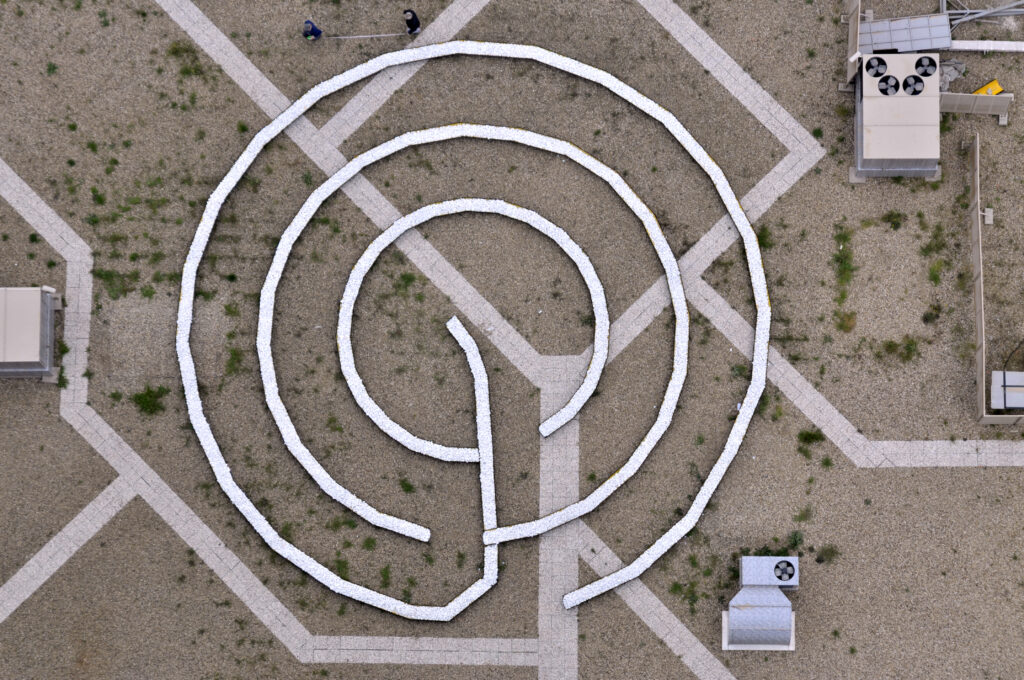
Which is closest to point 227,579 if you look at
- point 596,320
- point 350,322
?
point 350,322

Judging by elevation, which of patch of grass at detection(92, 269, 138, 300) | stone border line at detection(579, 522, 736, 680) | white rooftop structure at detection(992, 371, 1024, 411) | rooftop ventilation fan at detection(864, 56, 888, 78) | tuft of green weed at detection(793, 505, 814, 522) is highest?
rooftop ventilation fan at detection(864, 56, 888, 78)

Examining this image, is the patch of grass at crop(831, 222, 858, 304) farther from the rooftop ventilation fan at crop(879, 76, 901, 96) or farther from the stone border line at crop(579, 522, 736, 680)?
the stone border line at crop(579, 522, 736, 680)

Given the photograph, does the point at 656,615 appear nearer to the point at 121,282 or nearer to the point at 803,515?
the point at 803,515

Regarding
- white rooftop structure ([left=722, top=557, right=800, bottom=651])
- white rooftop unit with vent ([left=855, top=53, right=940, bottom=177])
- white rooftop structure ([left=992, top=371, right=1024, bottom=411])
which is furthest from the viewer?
white rooftop unit with vent ([left=855, top=53, right=940, bottom=177])

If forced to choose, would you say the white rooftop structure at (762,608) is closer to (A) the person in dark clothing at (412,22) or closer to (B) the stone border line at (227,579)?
(B) the stone border line at (227,579)

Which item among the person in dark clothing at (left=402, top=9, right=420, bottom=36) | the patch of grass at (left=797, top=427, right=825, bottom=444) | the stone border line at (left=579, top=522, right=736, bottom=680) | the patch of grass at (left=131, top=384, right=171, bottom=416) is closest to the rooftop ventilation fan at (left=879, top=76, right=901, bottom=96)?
the patch of grass at (left=797, top=427, right=825, bottom=444)

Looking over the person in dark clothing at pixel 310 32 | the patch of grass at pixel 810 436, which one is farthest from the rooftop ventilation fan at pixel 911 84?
the person in dark clothing at pixel 310 32

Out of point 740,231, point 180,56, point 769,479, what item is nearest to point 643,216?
point 740,231
